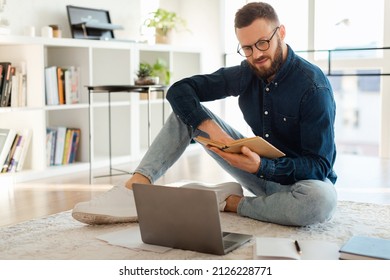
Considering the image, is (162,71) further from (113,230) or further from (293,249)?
(293,249)

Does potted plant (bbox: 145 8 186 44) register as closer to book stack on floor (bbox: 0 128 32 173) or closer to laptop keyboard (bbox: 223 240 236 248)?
book stack on floor (bbox: 0 128 32 173)

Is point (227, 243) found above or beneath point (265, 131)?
beneath

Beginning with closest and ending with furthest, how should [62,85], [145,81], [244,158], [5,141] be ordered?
[244,158]
[5,141]
[145,81]
[62,85]

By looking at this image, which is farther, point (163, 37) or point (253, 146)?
point (163, 37)

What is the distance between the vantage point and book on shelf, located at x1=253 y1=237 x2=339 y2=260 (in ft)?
5.65

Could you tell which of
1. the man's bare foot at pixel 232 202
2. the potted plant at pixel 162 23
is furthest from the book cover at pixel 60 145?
the man's bare foot at pixel 232 202

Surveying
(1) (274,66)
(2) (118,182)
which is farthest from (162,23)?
(1) (274,66)

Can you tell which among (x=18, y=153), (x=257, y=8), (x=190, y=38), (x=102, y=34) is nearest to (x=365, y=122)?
(x=190, y=38)

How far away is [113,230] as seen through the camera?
2.18 m

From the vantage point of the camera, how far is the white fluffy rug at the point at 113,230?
1860 millimetres

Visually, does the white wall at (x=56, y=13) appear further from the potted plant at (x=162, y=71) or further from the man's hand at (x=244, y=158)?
the man's hand at (x=244, y=158)

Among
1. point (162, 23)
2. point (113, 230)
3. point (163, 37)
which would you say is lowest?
point (113, 230)

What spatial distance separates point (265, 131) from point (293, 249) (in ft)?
2.09
